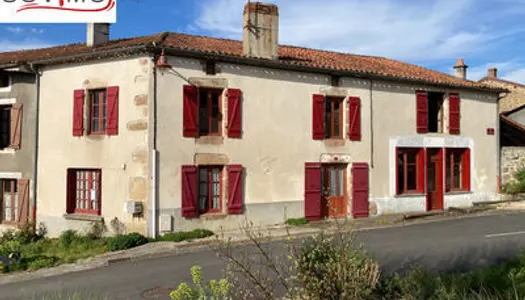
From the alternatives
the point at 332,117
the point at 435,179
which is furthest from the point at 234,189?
the point at 435,179

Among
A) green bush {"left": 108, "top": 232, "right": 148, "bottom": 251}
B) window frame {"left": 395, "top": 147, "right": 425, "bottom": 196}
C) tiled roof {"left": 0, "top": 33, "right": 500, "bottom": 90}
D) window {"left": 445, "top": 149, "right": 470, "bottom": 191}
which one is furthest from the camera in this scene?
window {"left": 445, "top": 149, "right": 470, "bottom": 191}

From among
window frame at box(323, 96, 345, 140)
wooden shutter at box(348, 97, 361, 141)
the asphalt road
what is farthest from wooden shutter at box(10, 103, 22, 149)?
wooden shutter at box(348, 97, 361, 141)

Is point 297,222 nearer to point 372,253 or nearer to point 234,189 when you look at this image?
point 234,189

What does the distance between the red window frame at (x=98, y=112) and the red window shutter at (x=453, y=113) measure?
1191cm

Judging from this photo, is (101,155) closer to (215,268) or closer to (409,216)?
(215,268)

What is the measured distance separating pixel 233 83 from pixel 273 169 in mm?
2728

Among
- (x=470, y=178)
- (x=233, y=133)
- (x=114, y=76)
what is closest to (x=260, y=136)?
(x=233, y=133)

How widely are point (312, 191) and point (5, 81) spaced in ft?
33.2

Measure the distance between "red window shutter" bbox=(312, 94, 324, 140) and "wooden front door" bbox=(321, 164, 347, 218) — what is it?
1.07m

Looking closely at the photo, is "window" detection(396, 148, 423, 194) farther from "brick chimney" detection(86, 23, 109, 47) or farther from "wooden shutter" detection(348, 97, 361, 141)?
"brick chimney" detection(86, 23, 109, 47)

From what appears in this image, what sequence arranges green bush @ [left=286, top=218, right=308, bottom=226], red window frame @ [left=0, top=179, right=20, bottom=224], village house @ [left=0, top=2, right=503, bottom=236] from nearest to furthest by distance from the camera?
village house @ [left=0, top=2, right=503, bottom=236] → green bush @ [left=286, top=218, right=308, bottom=226] → red window frame @ [left=0, top=179, right=20, bottom=224]

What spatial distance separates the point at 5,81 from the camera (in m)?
15.5

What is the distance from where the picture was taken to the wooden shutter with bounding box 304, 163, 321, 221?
14.9 meters

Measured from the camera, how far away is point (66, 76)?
46.3 feet
